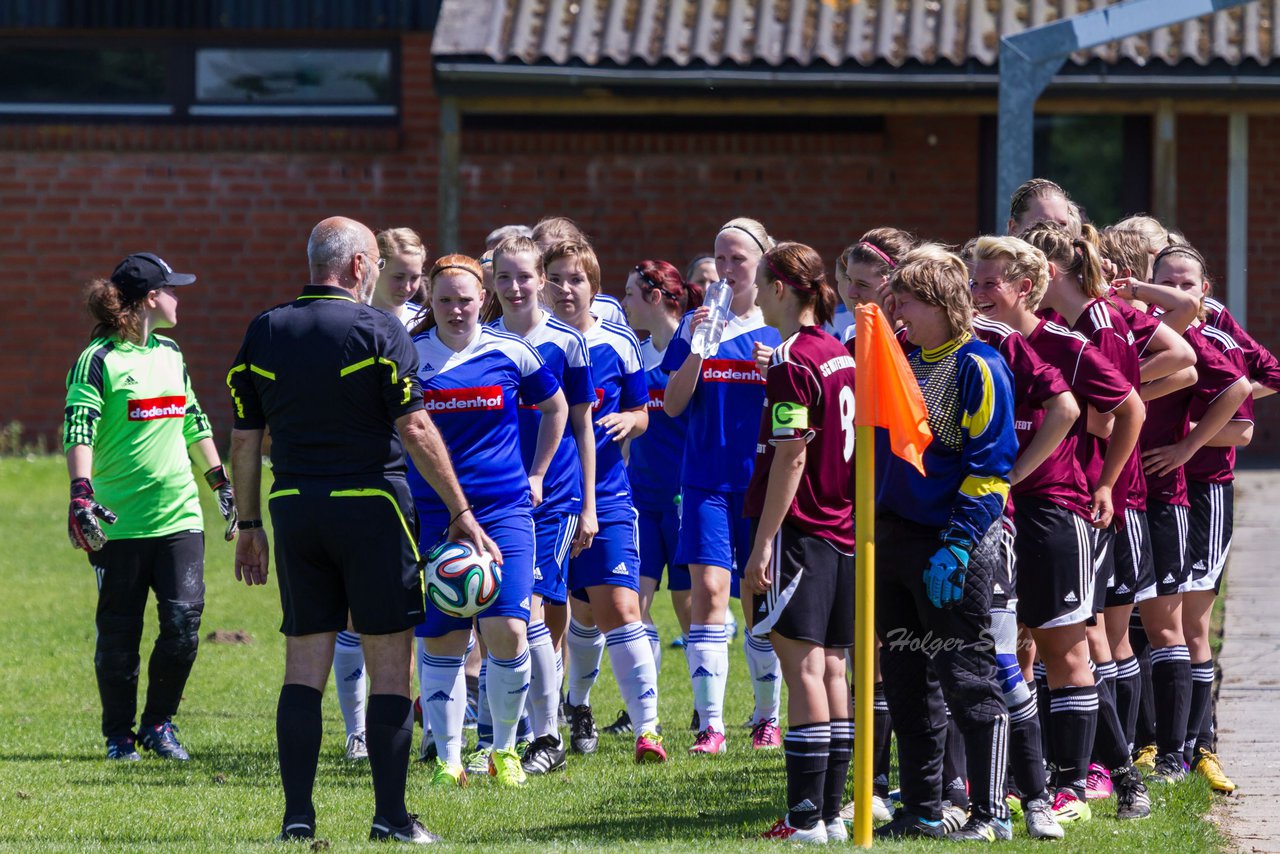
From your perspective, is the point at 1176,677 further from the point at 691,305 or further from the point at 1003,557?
the point at 691,305

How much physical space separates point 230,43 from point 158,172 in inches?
56.7

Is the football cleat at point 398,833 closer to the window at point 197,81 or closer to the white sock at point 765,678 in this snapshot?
the white sock at point 765,678

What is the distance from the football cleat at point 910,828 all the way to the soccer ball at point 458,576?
5.09ft

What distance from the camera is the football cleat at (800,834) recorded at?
18.3 ft

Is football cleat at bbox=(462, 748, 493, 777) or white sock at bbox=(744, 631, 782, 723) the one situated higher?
white sock at bbox=(744, 631, 782, 723)

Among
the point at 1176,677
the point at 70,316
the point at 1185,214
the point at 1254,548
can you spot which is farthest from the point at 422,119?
the point at 1176,677

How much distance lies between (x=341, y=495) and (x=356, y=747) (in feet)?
7.40

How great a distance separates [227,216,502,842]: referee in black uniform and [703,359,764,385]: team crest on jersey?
7.05ft

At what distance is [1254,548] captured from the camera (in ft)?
39.7

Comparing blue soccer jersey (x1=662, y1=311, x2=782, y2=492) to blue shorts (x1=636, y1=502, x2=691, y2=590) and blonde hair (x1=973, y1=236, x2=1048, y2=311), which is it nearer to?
blue shorts (x1=636, y1=502, x2=691, y2=590)

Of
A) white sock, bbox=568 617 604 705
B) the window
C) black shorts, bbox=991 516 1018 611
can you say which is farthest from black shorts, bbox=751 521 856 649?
the window

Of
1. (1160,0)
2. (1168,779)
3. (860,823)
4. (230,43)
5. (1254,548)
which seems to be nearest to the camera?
(860,823)

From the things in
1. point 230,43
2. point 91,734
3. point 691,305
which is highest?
point 230,43

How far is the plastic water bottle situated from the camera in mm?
7051
